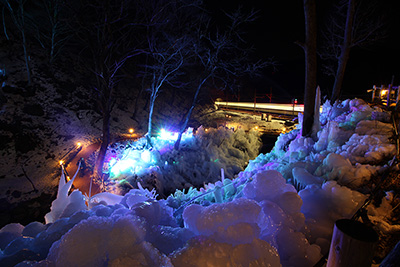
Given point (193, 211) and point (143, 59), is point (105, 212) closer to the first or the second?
point (193, 211)

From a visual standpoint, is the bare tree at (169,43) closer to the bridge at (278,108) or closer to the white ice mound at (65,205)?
the white ice mound at (65,205)

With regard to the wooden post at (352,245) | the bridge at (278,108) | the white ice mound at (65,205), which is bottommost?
the white ice mound at (65,205)

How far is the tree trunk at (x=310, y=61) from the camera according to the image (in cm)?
545

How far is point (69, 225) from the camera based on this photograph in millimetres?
1833

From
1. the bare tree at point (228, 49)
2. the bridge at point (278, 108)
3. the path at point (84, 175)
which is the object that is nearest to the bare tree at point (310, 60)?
the bare tree at point (228, 49)

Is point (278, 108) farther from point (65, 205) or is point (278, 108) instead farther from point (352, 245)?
point (65, 205)

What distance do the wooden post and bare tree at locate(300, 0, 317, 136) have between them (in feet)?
17.2

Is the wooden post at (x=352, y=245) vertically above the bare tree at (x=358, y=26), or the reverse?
the bare tree at (x=358, y=26)

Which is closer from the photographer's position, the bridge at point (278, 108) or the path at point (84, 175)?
the path at point (84, 175)

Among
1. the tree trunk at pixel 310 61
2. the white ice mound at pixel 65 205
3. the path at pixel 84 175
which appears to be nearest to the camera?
the white ice mound at pixel 65 205

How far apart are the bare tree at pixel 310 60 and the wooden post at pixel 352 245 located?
524cm

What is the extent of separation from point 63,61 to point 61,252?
2010 cm

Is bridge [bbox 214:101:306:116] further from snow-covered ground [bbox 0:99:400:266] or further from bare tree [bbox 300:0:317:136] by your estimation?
snow-covered ground [bbox 0:99:400:266]

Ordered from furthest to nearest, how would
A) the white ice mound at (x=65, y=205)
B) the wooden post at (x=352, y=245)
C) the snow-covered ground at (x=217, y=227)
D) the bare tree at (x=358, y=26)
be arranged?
the bare tree at (x=358, y=26)
the white ice mound at (x=65, y=205)
the snow-covered ground at (x=217, y=227)
the wooden post at (x=352, y=245)
